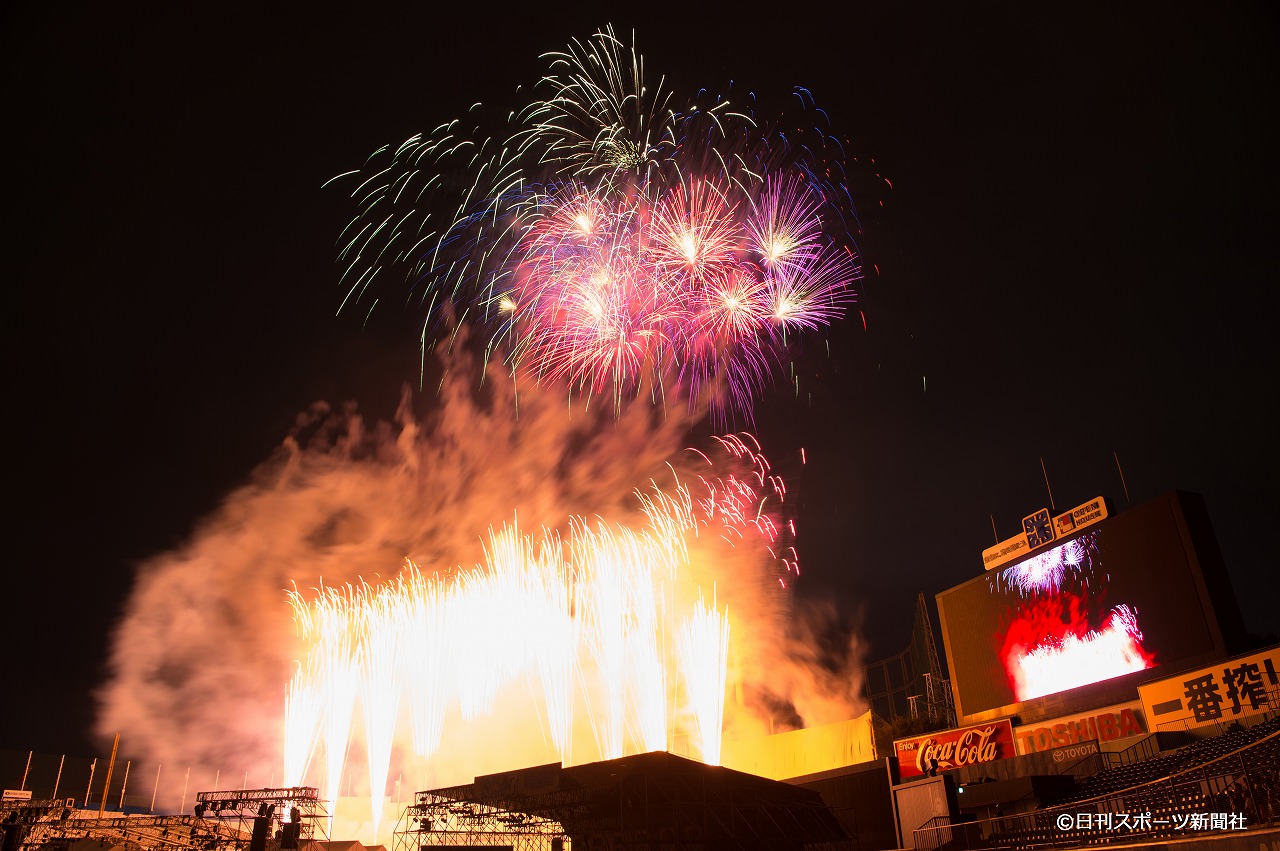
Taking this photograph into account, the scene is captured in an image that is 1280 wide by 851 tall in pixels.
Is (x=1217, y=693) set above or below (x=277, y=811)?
above

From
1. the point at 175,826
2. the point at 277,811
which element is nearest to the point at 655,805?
the point at 277,811

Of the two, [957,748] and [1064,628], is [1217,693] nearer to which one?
[1064,628]

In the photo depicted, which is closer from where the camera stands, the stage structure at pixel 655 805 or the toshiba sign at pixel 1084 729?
the toshiba sign at pixel 1084 729

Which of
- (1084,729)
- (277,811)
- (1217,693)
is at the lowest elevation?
(277,811)

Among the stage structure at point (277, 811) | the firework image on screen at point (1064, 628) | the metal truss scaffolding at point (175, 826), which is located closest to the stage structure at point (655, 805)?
the stage structure at point (277, 811)

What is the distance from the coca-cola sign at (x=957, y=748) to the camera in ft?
99.0

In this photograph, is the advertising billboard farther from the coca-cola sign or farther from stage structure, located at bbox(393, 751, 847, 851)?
stage structure, located at bbox(393, 751, 847, 851)

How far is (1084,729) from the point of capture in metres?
27.3

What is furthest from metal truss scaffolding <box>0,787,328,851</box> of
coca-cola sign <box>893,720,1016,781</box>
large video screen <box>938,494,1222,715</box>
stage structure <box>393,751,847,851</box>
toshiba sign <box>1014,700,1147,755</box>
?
toshiba sign <box>1014,700,1147,755</box>

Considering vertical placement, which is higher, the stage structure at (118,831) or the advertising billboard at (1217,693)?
the advertising billboard at (1217,693)

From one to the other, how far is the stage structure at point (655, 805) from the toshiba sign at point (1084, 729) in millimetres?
7726

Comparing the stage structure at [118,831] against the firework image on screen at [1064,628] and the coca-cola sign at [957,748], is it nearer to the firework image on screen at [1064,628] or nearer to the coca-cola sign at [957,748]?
the coca-cola sign at [957,748]

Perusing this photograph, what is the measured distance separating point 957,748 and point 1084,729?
556 centimetres

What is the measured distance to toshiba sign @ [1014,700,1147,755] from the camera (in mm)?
25719
